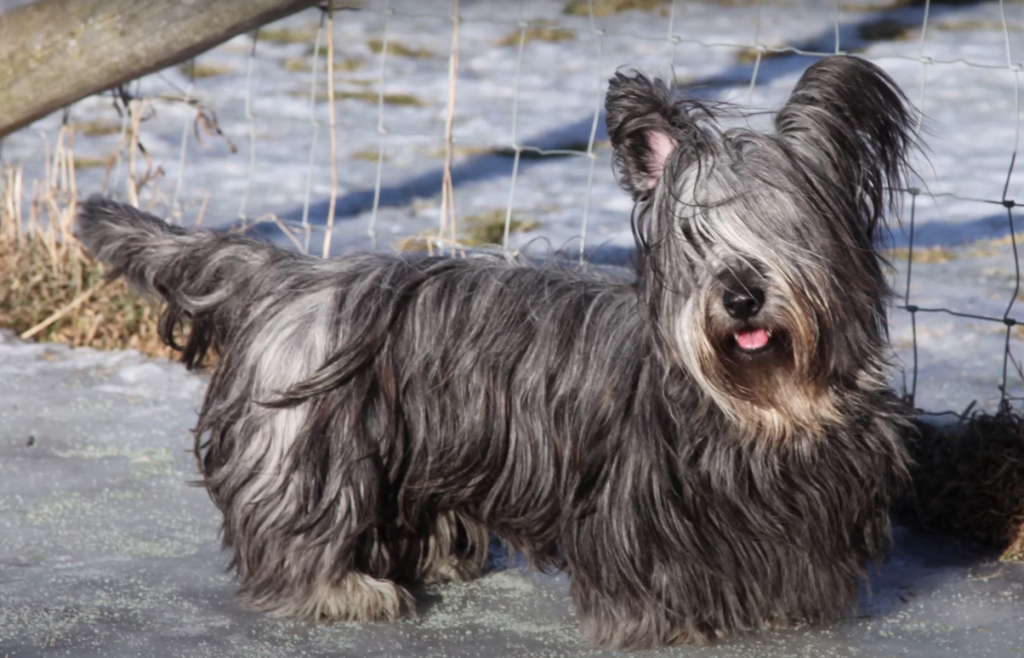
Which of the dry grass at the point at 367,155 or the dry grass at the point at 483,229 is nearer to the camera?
the dry grass at the point at 483,229

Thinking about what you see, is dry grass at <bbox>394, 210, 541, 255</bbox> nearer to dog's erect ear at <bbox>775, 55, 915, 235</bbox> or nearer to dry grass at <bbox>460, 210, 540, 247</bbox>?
dry grass at <bbox>460, 210, 540, 247</bbox>

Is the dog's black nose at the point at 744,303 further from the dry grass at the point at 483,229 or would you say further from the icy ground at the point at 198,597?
the dry grass at the point at 483,229

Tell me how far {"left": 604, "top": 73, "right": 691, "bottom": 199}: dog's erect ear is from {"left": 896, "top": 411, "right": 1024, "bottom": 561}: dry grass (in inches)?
51.1

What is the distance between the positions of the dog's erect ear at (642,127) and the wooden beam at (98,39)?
225cm

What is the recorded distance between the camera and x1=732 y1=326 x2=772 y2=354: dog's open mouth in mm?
3002

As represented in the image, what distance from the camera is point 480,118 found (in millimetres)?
9008

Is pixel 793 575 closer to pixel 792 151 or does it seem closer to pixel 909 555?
pixel 909 555

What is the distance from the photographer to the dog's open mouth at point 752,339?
A: 118 inches

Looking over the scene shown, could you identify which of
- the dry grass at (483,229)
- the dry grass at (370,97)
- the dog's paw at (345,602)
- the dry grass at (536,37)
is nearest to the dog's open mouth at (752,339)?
the dog's paw at (345,602)

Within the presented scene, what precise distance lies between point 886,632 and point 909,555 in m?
0.58

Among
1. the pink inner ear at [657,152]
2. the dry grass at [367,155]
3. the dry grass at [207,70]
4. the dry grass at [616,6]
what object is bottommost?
the pink inner ear at [657,152]

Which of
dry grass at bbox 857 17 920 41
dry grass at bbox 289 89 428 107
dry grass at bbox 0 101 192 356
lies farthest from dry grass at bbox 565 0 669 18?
dry grass at bbox 0 101 192 356

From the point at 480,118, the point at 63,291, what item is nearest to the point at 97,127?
the point at 480,118

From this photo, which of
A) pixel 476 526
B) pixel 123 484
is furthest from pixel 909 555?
pixel 123 484
